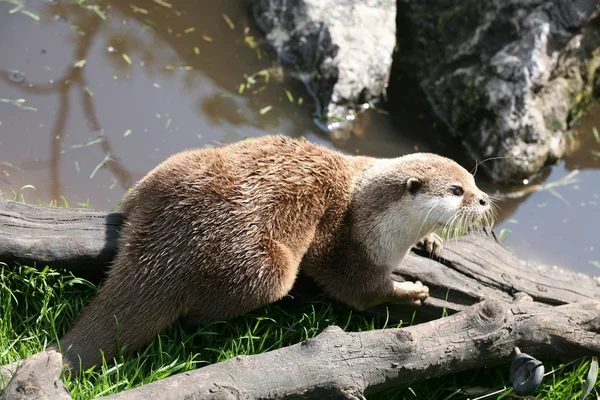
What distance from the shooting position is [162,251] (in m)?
2.81

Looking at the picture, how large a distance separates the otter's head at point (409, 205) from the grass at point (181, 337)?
40 centimetres

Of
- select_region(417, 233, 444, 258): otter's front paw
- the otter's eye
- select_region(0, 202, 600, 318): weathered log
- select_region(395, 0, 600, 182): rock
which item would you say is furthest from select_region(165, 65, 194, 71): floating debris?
the otter's eye

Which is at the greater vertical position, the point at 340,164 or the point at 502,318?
the point at 340,164

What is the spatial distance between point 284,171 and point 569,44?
3045 mm

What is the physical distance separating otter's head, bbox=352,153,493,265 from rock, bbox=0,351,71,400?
1.43 meters

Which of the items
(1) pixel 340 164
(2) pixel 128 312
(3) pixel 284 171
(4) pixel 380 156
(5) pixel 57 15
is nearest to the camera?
(2) pixel 128 312

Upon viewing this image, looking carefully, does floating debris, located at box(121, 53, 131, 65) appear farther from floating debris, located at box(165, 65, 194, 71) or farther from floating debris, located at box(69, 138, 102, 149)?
floating debris, located at box(69, 138, 102, 149)

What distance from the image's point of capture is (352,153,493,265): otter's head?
10.2 feet

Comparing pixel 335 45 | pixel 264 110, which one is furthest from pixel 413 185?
pixel 335 45

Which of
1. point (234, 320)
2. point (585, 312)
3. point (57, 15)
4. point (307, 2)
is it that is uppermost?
point (307, 2)

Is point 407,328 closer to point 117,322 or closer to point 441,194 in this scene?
point 441,194

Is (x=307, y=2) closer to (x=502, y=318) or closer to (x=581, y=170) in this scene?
(x=581, y=170)

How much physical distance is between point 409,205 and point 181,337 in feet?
3.81

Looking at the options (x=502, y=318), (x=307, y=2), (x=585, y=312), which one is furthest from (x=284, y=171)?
(x=307, y=2)
